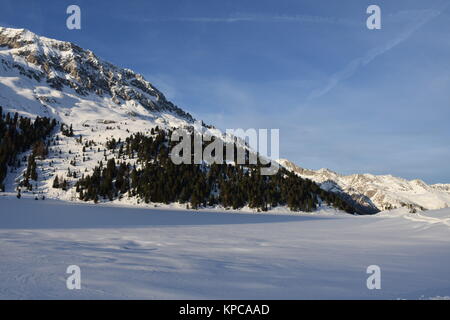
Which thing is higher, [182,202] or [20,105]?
[20,105]

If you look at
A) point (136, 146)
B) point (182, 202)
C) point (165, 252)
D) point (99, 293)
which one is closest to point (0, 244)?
point (165, 252)

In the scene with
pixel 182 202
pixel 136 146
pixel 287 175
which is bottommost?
pixel 182 202

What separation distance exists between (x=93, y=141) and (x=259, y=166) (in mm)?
67866

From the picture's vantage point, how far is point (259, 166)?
11325cm

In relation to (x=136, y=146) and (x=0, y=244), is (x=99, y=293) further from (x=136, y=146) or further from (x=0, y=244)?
(x=136, y=146)

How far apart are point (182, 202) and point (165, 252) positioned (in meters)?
68.5

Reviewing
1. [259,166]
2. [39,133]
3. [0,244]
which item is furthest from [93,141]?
[0,244]

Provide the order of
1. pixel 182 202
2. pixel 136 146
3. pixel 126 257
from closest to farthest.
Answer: pixel 126 257
pixel 182 202
pixel 136 146

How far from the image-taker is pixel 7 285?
556 cm
